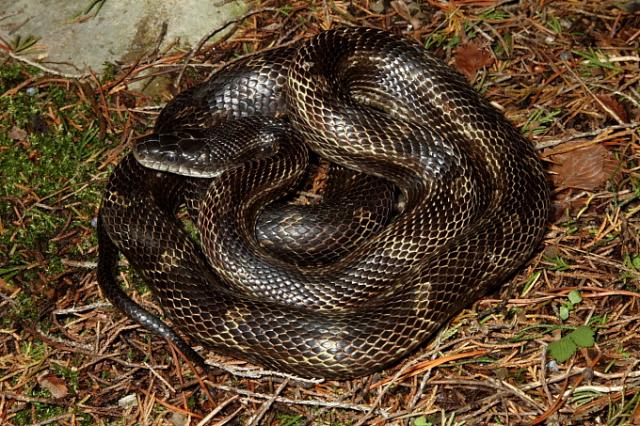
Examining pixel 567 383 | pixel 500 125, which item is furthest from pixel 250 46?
pixel 567 383

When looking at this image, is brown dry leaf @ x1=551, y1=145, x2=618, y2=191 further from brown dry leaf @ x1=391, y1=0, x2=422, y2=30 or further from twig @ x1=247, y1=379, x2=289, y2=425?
twig @ x1=247, y1=379, x2=289, y2=425

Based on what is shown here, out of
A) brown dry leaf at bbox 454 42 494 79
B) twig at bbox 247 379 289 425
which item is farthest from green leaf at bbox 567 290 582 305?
brown dry leaf at bbox 454 42 494 79

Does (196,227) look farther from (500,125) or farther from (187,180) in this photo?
(500,125)

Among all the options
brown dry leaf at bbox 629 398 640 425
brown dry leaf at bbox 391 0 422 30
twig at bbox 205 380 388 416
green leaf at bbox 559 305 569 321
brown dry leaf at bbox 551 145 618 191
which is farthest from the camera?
brown dry leaf at bbox 391 0 422 30

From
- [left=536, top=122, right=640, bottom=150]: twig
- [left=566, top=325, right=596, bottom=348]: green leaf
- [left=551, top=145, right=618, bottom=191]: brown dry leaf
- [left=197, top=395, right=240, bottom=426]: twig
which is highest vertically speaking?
[left=536, top=122, right=640, bottom=150]: twig

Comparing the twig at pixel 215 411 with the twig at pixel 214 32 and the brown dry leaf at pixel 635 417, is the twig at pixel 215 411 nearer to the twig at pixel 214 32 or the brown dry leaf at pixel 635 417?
the brown dry leaf at pixel 635 417
